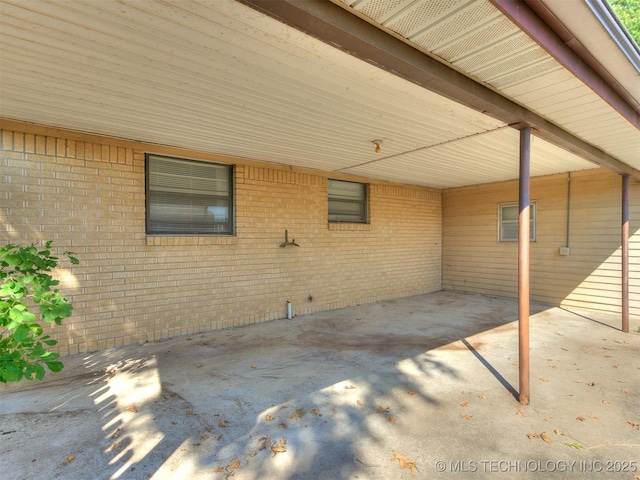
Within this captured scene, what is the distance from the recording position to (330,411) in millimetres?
2676

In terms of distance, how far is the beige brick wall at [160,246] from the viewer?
378cm

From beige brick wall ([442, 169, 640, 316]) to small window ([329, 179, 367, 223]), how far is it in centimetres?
285

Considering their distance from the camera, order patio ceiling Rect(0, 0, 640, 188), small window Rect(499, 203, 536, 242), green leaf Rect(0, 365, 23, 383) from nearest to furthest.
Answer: green leaf Rect(0, 365, 23, 383) < patio ceiling Rect(0, 0, 640, 188) < small window Rect(499, 203, 536, 242)

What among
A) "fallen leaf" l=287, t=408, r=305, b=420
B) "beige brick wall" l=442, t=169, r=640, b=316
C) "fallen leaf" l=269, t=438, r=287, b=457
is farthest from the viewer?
"beige brick wall" l=442, t=169, r=640, b=316

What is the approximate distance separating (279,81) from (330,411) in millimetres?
2682

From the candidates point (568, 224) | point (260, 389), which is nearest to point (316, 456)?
point (260, 389)

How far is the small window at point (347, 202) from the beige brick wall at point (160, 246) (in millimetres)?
217

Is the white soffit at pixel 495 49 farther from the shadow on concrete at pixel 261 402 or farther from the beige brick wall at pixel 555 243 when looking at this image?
the beige brick wall at pixel 555 243

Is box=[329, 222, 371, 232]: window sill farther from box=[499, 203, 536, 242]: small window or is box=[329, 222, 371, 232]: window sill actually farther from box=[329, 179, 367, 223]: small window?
box=[499, 203, 536, 242]: small window

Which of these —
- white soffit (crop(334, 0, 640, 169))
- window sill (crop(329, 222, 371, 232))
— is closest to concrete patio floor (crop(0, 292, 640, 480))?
window sill (crop(329, 222, 371, 232))

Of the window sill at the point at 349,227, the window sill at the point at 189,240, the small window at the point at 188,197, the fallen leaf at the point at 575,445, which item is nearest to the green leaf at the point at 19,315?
the window sill at the point at 189,240

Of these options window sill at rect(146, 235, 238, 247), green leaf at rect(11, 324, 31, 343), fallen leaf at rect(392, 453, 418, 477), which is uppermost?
window sill at rect(146, 235, 238, 247)

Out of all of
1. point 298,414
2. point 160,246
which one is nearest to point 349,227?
point 160,246

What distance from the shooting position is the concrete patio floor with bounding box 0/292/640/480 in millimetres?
2070
